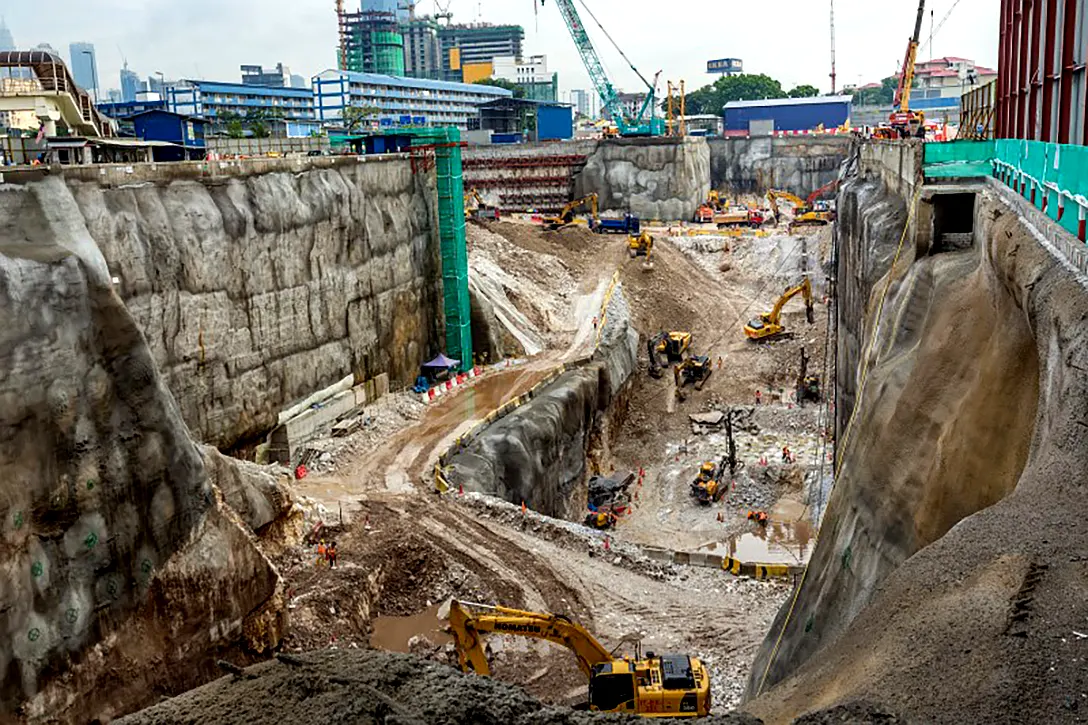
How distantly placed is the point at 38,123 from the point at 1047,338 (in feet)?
154

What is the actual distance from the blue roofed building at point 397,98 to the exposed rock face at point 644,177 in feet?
114

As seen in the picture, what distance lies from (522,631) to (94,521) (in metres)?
9.29

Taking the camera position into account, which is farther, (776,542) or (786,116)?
(786,116)

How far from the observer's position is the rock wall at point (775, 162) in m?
100

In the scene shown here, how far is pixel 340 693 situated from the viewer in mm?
8680

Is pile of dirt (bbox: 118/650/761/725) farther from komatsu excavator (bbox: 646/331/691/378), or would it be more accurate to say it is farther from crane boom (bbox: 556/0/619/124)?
crane boom (bbox: 556/0/619/124)

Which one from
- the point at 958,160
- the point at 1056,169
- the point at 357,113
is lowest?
the point at 1056,169

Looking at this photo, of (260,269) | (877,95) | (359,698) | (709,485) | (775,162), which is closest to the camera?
(359,698)

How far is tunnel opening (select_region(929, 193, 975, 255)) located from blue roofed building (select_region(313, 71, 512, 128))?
307 ft

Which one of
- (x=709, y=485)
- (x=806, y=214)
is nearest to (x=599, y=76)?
(x=806, y=214)

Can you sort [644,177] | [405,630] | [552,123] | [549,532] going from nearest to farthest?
[405,630], [549,532], [644,177], [552,123]

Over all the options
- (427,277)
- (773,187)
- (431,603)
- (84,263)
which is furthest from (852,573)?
(773,187)

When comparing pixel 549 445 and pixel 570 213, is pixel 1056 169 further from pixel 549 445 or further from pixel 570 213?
pixel 570 213

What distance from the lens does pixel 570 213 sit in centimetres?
8294
